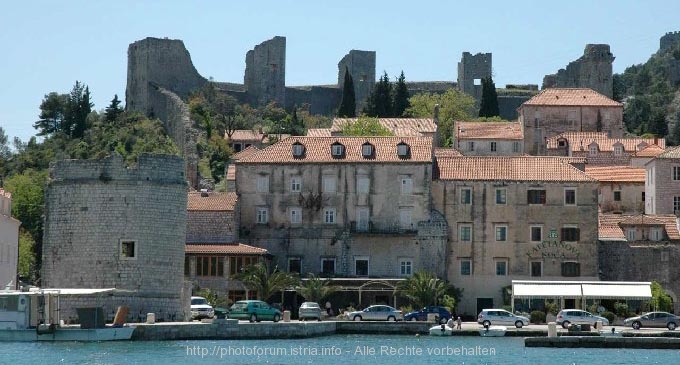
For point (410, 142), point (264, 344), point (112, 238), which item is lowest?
point (264, 344)

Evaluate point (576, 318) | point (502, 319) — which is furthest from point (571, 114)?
point (502, 319)

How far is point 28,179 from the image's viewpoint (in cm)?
9556

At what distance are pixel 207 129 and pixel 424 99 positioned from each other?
59.1 feet

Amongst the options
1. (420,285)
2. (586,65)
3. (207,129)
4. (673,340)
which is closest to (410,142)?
(420,285)

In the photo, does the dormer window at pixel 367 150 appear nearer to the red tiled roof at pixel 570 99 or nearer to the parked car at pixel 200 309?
the parked car at pixel 200 309

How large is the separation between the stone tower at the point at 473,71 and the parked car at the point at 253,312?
3035 inches

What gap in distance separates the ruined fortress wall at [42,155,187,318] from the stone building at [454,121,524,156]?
50.3 m

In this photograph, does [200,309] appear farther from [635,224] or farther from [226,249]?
[635,224]

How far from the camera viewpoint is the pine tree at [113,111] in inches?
4646

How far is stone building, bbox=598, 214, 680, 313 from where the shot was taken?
75312 mm

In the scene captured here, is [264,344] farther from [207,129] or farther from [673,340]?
[207,129]

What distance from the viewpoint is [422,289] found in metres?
71.7

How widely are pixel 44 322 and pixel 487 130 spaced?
58.6 metres

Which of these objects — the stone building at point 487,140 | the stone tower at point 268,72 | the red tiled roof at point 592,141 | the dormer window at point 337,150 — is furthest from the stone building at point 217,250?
the stone tower at point 268,72
